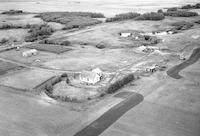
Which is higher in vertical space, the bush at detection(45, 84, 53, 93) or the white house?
the white house

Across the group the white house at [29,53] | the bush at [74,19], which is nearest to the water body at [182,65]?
the white house at [29,53]

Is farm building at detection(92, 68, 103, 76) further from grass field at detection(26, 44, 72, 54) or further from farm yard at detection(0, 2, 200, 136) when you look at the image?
grass field at detection(26, 44, 72, 54)

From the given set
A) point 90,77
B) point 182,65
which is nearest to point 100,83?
point 90,77

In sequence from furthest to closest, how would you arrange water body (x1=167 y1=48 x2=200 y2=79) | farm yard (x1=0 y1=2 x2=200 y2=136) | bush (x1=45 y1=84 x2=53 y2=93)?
water body (x1=167 y1=48 x2=200 y2=79) < bush (x1=45 y1=84 x2=53 y2=93) < farm yard (x1=0 y1=2 x2=200 y2=136)

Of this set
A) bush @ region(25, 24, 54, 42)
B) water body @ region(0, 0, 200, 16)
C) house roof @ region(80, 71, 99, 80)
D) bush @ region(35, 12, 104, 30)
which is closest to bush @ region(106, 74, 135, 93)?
house roof @ region(80, 71, 99, 80)

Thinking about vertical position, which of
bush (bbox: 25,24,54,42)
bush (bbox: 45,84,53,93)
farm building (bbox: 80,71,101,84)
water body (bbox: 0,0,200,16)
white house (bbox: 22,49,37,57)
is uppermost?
water body (bbox: 0,0,200,16)

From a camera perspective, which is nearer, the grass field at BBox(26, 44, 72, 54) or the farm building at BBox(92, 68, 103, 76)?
the farm building at BBox(92, 68, 103, 76)

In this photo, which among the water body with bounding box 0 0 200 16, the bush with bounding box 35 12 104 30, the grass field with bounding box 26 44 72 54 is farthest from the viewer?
the water body with bounding box 0 0 200 16

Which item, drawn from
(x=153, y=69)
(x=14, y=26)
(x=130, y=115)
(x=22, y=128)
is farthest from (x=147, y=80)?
Result: (x=14, y=26)
